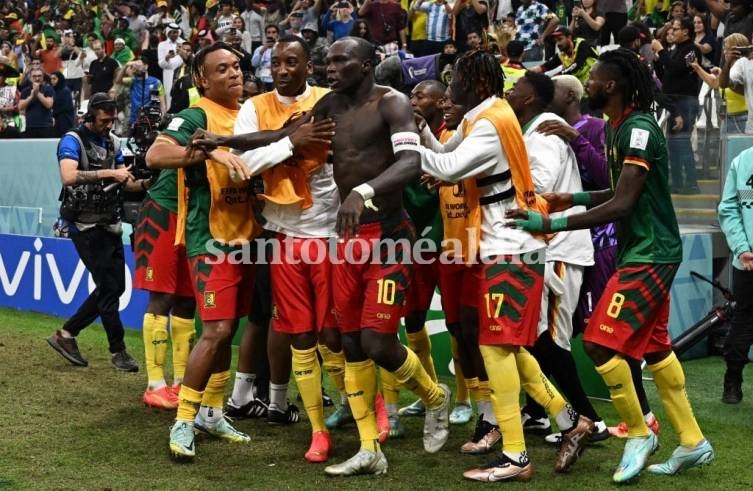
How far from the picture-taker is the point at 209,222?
252 inches

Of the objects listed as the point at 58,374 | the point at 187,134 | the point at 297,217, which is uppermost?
the point at 187,134

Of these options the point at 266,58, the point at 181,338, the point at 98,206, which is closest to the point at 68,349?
the point at 98,206

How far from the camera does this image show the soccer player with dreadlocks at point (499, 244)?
18.8 feet

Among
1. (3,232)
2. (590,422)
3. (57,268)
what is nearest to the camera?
(590,422)

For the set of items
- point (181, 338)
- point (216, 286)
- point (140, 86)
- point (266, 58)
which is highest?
point (266, 58)

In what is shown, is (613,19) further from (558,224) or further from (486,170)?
(558,224)

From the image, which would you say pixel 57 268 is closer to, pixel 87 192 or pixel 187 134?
pixel 87 192

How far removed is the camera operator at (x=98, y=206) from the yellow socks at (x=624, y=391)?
4432mm

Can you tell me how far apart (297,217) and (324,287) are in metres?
0.44

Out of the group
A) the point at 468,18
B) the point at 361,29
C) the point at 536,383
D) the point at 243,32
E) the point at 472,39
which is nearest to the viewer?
the point at 536,383

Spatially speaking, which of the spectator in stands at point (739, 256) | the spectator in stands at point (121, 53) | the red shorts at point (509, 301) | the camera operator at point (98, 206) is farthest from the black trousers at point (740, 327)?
the spectator in stands at point (121, 53)

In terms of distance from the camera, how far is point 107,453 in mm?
6395

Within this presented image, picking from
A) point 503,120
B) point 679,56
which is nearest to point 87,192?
point 503,120

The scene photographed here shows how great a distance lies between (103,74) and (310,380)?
15.1 meters
